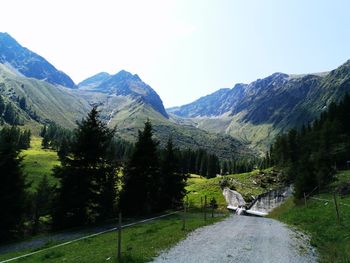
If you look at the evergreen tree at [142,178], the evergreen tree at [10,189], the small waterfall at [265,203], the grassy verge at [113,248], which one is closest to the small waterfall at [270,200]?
the small waterfall at [265,203]

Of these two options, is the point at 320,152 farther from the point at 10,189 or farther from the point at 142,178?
the point at 10,189

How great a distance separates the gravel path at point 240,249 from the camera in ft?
65.1

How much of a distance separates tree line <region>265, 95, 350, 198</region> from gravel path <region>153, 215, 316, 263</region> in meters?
31.0

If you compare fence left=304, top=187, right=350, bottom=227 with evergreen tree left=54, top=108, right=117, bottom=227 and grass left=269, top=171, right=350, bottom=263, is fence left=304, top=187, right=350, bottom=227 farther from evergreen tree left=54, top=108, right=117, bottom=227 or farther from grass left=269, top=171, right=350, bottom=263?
evergreen tree left=54, top=108, right=117, bottom=227

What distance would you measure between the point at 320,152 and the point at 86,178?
1699 inches

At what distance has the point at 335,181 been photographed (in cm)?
5962

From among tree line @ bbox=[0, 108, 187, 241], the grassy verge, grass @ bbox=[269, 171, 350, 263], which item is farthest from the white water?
the grassy verge

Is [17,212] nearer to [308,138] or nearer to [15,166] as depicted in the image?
[15,166]

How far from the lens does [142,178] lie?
52.3 meters

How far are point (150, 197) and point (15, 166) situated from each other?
20.3m

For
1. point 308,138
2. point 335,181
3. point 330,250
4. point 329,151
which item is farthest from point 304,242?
point 308,138

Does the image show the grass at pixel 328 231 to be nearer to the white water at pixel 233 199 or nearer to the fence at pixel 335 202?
the fence at pixel 335 202

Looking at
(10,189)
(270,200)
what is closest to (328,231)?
(10,189)

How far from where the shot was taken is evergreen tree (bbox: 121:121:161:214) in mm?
52000
